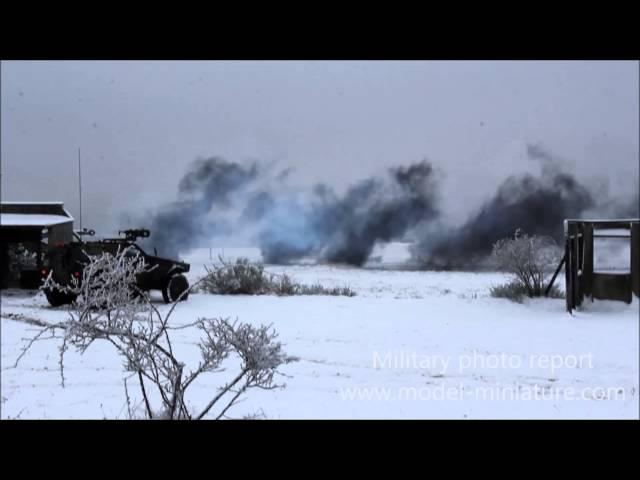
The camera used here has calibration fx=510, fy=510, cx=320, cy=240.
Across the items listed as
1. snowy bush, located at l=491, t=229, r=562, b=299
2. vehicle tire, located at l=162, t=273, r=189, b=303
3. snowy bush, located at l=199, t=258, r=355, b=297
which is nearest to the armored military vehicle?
vehicle tire, located at l=162, t=273, r=189, b=303

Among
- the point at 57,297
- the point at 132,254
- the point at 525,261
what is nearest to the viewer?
the point at 132,254

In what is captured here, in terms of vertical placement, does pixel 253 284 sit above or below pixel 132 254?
below

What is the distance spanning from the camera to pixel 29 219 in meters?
4.14

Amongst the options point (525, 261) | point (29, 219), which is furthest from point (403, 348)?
point (29, 219)

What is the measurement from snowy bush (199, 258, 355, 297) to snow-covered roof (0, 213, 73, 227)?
4.07 ft

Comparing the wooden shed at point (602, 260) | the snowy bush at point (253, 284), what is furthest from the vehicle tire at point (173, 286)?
the wooden shed at point (602, 260)

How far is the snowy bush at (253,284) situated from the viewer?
14.0 feet

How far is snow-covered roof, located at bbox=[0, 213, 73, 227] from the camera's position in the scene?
3995 mm

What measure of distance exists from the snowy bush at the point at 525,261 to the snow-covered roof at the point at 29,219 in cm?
347

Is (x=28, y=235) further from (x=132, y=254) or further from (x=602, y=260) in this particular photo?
(x=602, y=260)

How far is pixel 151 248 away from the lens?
388 centimetres

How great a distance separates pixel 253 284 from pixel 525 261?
228 centimetres

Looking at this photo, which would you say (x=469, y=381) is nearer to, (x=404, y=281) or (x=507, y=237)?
(x=404, y=281)

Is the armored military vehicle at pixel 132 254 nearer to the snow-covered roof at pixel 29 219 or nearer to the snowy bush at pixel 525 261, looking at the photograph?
the snow-covered roof at pixel 29 219
